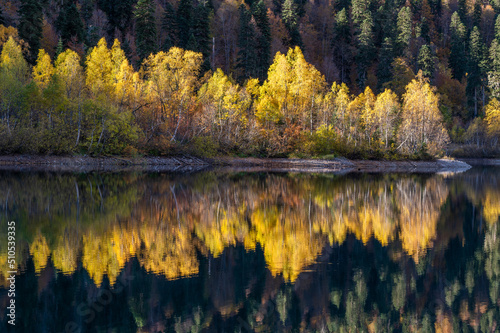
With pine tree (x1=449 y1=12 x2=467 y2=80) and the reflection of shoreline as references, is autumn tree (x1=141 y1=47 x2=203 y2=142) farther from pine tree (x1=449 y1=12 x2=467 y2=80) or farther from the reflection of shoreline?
pine tree (x1=449 y1=12 x2=467 y2=80)

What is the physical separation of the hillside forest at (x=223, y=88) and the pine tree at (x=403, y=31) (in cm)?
40

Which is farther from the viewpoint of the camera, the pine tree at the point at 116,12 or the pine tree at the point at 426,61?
the pine tree at the point at 426,61

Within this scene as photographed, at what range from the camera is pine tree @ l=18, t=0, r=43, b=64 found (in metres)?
63.9

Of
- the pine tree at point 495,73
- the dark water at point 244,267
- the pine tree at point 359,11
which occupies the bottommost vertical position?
the dark water at point 244,267

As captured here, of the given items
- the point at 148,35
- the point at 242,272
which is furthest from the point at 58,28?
the point at 242,272

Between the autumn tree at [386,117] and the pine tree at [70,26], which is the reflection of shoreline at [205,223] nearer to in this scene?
the autumn tree at [386,117]

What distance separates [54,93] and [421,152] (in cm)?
4375

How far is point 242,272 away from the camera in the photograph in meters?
11.6

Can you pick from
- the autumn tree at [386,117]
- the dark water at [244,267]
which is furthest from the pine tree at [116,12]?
the dark water at [244,267]

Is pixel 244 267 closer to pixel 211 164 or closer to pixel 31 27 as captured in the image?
pixel 211 164

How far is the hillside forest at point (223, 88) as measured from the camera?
48.8 m

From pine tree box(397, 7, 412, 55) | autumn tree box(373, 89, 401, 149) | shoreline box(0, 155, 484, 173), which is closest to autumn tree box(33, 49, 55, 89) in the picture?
shoreline box(0, 155, 484, 173)

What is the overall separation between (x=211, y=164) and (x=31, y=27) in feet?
101

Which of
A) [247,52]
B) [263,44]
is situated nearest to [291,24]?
[263,44]
